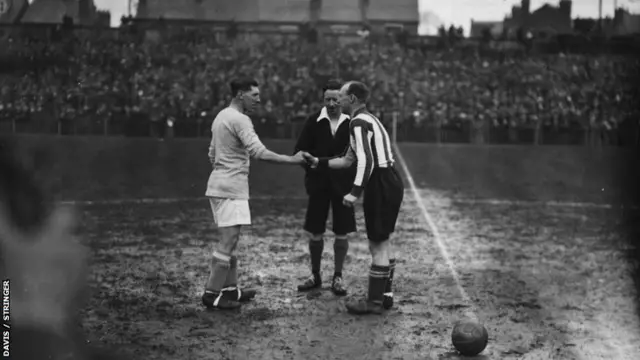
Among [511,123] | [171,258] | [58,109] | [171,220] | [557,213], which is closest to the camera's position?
[171,258]

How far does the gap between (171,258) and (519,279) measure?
4239 mm

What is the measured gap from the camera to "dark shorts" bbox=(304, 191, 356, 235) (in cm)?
834

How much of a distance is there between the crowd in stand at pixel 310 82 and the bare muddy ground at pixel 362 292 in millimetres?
22301

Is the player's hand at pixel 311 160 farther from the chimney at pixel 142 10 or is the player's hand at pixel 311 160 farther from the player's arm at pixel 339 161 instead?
the chimney at pixel 142 10

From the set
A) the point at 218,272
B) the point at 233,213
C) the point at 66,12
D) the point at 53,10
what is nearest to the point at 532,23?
the point at 66,12

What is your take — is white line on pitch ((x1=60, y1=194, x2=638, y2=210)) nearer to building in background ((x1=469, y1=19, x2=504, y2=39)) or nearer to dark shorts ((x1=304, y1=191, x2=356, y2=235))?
dark shorts ((x1=304, y1=191, x2=356, y2=235))

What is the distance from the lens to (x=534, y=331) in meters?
6.85

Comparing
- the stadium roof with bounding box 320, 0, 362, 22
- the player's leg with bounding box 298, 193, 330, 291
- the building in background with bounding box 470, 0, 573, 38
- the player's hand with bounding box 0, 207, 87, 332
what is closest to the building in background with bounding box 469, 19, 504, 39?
the building in background with bounding box 470, 0, 573, 38

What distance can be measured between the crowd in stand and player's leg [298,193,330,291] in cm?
2564

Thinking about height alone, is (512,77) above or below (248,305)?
above

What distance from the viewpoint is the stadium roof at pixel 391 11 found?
145 ft

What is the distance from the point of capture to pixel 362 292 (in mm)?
8359

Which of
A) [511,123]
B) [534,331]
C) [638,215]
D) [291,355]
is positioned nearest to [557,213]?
[638,215]

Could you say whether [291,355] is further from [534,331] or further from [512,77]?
[512,77]
